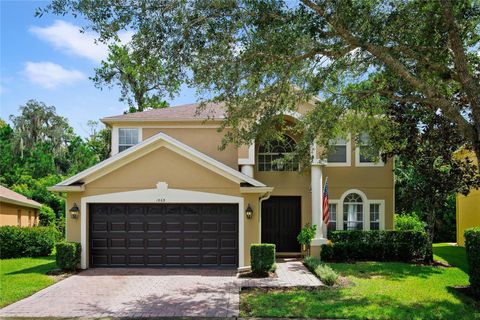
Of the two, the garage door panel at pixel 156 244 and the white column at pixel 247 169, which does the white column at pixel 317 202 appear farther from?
the garage door panel at pixel 156 244

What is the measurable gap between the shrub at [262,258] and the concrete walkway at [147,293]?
59 centimetres

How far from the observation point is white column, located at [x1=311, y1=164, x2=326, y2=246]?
62.0ft

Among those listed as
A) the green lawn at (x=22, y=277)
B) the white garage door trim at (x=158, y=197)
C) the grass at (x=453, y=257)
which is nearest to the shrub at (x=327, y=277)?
the white garage door trim at (x=158, y=197)

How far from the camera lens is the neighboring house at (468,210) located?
2261cm

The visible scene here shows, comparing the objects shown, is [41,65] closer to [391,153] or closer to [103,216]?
[103,216]

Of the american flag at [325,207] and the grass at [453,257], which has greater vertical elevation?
the american flag at [325,207]

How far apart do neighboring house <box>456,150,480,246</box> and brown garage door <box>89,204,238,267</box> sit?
11753mm

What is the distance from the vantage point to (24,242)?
20.7m

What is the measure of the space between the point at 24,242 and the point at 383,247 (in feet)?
48.7

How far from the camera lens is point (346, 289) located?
42.7 feet

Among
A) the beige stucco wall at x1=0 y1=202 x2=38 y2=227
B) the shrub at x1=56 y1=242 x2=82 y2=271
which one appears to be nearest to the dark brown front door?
the shrub at x1=56 y1=242 x2=82 y2=271

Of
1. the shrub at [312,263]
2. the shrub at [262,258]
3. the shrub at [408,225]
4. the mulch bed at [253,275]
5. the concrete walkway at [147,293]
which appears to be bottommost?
the mulch bed at [253,275]

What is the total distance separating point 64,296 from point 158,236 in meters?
4.99

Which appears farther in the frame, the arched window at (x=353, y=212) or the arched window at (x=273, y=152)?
the arched window at (x=273, y=152)
